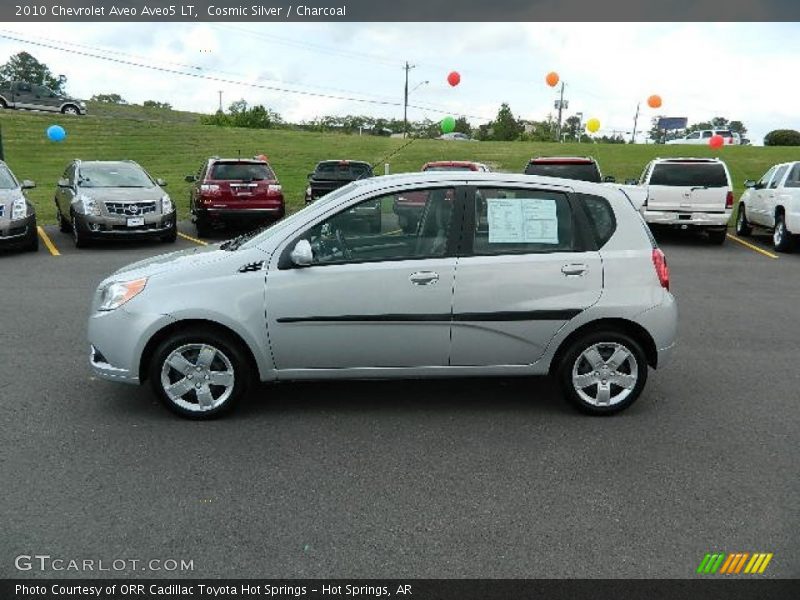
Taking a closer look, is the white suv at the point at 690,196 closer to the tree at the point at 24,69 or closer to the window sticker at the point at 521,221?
the window sticker at the point at 521,221

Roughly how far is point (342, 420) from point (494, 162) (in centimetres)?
3456

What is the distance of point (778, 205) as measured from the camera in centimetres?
1416

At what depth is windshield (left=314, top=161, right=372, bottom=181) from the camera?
19123 mm

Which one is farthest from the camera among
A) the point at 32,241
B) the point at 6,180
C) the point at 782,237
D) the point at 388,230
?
the point at 782,237

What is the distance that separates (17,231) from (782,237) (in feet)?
45.3

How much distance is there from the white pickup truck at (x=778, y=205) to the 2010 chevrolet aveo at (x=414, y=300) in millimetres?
9990

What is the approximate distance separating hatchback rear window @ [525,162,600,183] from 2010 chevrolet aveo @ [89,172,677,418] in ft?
33.0

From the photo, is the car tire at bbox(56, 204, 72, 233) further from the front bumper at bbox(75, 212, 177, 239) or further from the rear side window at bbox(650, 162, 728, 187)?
the rear side window at bbox(650, 162, 728, 187)

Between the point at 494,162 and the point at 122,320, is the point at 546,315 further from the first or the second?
the point at 494,162

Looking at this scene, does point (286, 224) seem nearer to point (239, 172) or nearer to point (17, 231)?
point (17, 231)

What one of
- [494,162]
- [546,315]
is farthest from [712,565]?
[494,162]

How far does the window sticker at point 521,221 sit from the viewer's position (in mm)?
5066

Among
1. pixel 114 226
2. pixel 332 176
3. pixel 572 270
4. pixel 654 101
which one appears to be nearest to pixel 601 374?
pixel 572 270
